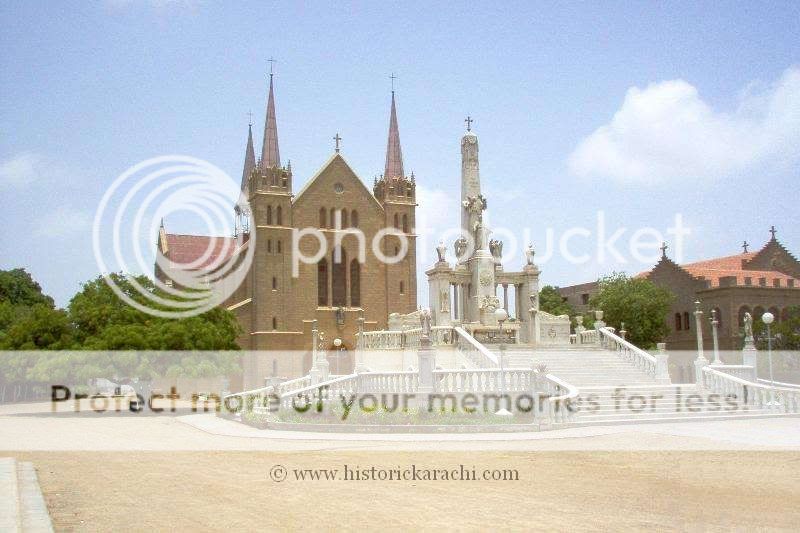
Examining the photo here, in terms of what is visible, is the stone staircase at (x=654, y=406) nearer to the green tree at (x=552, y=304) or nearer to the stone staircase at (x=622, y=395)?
the stone staircase at (x=622, y=395)

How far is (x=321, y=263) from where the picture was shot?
6122 centimetres

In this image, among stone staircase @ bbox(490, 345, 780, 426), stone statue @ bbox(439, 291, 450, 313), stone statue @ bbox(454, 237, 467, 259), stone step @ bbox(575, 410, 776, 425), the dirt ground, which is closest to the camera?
the dirt ground

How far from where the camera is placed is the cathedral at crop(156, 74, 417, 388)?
58.5m

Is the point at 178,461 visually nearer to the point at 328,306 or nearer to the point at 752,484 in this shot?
the point at 752,484

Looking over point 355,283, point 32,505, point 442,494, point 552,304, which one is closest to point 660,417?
point 442,494

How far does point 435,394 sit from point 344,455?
852 cm

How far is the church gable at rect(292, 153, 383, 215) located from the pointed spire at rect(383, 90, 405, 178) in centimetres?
310

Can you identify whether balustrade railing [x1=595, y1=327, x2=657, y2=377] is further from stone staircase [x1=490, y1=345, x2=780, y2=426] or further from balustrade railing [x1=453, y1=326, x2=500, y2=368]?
balustrade railing [x1=453, y1=326, x2=500, y2=368]

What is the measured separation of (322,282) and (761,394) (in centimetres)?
3921

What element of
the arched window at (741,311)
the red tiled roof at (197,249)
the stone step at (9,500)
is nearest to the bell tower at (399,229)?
the red tiled roof at (197,249)

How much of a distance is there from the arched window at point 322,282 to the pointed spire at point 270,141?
823 centimetres

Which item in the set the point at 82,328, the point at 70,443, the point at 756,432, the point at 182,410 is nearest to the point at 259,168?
the point at 82,328

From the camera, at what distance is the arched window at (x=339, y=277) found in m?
61.5

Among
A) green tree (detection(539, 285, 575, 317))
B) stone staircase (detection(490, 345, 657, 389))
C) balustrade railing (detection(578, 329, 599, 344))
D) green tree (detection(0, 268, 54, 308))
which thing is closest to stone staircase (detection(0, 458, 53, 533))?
stone staircase (detection(490, 345, 657, 389))
